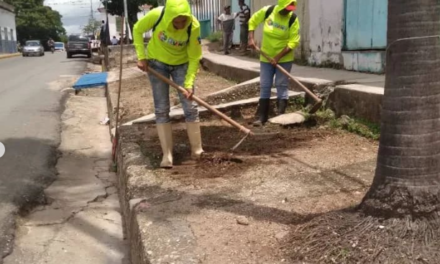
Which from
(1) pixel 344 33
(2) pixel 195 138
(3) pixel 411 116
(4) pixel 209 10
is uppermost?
(4) pixel 209 10

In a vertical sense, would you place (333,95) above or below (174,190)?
above

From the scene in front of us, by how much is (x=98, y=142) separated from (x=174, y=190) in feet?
14.4

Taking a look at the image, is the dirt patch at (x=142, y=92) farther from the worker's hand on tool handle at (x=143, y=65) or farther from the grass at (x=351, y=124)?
the worker's hand on tool handle at (x=143, y=65)

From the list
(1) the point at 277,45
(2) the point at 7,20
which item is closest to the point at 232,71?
(1) the point at 277,45

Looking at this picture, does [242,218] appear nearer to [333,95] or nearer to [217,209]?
[217,209]

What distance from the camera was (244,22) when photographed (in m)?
14.3

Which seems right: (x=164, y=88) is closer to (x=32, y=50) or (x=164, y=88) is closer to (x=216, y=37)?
(x=216, y=37)

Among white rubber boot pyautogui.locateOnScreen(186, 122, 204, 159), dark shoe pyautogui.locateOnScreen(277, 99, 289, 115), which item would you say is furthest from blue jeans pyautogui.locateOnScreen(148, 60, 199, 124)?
dark shoe pyautogui.locateOnScreen(277, 99, 289, 115)

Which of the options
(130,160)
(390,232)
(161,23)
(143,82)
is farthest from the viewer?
(143,82)

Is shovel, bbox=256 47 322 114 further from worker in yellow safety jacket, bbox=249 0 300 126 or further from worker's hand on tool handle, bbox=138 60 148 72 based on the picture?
worker's hand on tool handle, bbox=138 60 148 72

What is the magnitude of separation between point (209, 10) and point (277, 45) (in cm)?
1727

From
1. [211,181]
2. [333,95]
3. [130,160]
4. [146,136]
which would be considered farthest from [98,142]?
[211,181]

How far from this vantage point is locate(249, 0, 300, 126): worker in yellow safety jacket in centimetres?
614

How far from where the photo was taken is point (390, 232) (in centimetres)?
259
